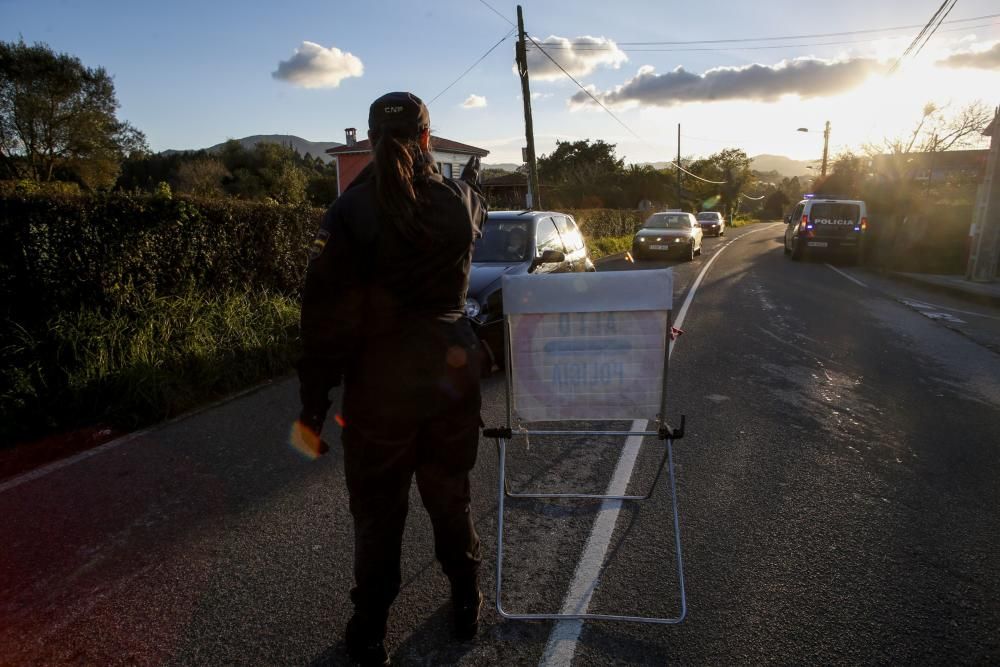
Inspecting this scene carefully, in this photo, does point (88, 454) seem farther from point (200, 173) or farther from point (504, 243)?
point (200, 173)

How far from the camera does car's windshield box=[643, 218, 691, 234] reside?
2138 centimetres

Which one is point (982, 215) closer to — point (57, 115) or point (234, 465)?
point (234, 465)

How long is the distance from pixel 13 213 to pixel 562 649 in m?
5.81

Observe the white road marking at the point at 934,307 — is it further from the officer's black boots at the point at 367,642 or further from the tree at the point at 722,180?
the tree at the point at 722,180

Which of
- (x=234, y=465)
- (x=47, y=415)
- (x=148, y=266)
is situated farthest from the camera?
(x=148, y=266)

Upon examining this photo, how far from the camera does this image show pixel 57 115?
3139cm

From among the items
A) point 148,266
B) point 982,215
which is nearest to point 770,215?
point 982,215

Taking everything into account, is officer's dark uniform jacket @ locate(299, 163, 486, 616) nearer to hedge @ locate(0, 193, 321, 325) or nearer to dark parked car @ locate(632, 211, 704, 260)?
hedge @ locate(0, 193, 321, 325)

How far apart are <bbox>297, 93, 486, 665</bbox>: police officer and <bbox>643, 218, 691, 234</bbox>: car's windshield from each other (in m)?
20.2

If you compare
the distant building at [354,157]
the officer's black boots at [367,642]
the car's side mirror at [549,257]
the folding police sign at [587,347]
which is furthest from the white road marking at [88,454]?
the distant building at [354,157]

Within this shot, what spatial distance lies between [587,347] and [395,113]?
1.24m

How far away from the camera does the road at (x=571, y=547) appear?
2.42 metres

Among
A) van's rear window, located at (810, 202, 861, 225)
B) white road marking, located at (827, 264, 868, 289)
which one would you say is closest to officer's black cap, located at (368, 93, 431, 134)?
white road marking, located at (827, 264, 868, 289)

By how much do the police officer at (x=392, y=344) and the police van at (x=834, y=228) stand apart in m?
20.1
